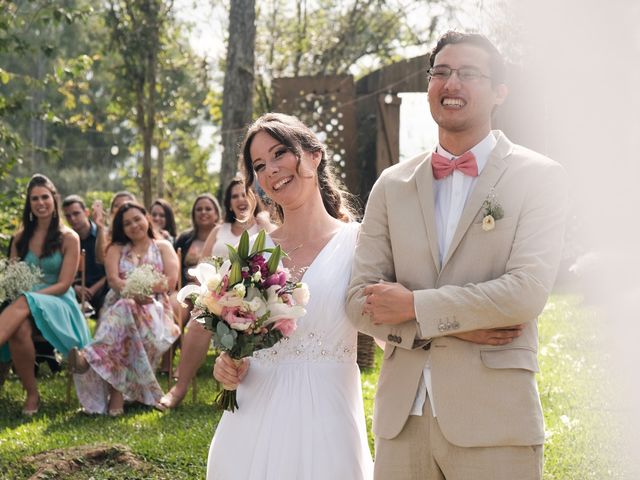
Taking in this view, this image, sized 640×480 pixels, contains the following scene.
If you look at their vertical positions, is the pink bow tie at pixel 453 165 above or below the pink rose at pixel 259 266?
above

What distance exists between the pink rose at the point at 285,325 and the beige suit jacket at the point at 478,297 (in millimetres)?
288

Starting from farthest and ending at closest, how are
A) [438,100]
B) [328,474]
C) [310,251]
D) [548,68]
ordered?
[548,68] → [310,251] → [328,474] → [438,100]

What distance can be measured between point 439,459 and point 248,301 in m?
0.85

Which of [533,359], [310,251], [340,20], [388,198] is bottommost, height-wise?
[533,359]

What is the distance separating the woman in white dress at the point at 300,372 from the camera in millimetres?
3623

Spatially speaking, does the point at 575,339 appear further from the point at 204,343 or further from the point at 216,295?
the point at 216,295

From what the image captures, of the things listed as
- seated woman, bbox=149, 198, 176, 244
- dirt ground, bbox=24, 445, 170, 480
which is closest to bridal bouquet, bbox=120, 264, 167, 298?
dirt ground, bbox=24, 445, 170, 480

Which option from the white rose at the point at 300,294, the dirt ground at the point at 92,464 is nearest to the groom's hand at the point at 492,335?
the white rose at the point at 300,294

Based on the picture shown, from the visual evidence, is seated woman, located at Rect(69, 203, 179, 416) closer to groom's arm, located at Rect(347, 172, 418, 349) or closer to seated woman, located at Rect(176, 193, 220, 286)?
seated woman, located at Rect(176, 193, 220, 286)

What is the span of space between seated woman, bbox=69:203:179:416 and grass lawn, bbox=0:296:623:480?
232mm

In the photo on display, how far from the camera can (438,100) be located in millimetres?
3154

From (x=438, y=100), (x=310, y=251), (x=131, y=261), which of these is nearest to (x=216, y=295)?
(x=310, y=251)

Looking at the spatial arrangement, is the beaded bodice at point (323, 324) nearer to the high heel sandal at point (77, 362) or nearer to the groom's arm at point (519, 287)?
the groom's arm at point (519, 287)

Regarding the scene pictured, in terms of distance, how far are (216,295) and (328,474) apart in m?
0.85
